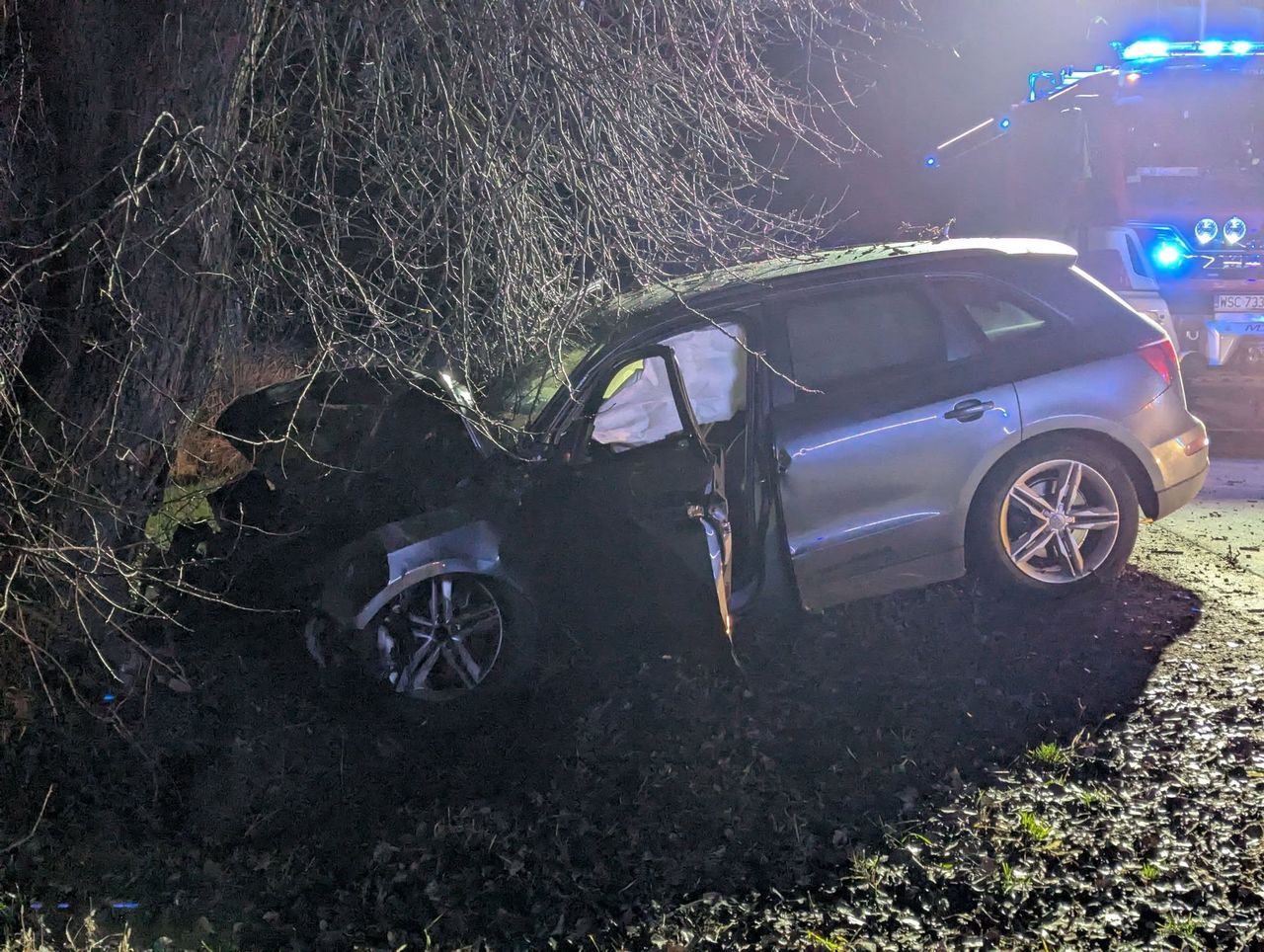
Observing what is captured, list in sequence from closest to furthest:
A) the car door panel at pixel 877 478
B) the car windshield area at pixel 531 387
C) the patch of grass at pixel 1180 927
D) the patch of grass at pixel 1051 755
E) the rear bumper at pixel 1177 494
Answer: the patch of grass at pixel 1180 927, the patch of grass at pixel 1051 755, the car door panel at pixel 877 478, the car windshield area at pixel 531 387, the rear bumper at pixel 1177 494

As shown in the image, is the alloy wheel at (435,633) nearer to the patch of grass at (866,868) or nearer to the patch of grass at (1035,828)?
the patch of grass at (866,868)

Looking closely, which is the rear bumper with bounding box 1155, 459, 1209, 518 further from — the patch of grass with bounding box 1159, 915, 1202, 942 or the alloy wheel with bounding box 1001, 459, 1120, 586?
the patch of grass with bounding box 1159, 915, 1202, 942

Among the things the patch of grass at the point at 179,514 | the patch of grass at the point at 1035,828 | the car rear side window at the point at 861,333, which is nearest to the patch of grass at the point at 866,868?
the patch of grass at the point at 1035,828

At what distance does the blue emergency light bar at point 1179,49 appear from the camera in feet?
34.4

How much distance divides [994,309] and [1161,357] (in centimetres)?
77

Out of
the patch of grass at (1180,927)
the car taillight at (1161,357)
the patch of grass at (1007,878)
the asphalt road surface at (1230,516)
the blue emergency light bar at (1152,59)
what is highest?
the blue emergency light bar at (1152,59)

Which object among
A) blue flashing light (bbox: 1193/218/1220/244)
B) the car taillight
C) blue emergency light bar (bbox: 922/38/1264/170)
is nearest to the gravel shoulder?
the car taillight

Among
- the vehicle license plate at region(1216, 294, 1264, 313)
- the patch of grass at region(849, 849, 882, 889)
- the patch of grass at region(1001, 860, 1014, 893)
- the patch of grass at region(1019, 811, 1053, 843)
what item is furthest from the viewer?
the vehicle license plate at region(1216, 294, 1264, 313)

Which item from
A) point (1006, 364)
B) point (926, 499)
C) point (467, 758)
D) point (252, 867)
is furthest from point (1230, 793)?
point (252, 867)

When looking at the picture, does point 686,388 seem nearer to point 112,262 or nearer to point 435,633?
point 435,633

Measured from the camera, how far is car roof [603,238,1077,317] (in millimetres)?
5551

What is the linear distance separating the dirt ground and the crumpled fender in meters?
0.37

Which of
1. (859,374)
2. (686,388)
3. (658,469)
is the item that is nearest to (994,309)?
(859,374)

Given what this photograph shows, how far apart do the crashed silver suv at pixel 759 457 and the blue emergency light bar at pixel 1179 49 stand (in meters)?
5.90
